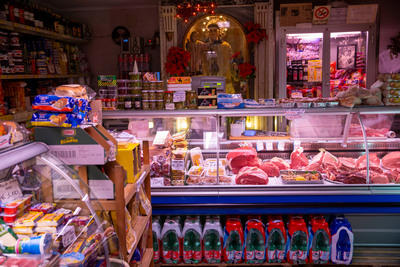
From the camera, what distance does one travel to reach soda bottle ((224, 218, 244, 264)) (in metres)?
3.17

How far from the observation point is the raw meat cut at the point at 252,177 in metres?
3.27

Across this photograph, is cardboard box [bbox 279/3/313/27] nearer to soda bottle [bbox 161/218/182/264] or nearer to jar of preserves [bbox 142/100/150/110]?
jar of preserves [bbox 142/100/150/110]

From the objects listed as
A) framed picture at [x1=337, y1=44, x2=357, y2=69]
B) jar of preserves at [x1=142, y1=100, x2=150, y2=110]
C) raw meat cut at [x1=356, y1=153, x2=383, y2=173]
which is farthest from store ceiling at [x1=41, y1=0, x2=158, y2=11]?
raw meat cut at [x1=356, y1=153, x2=383, y2=173]

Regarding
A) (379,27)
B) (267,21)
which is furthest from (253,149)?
(379,27)

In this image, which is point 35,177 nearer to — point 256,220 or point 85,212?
point 85,212

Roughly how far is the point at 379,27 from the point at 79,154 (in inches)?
248

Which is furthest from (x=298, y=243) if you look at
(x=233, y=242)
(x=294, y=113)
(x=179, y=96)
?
(x=179, y=96)

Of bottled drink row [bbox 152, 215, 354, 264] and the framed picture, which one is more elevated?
the framed picture

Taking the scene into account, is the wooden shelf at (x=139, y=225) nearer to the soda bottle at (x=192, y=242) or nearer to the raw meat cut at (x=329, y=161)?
the soda bottle at (x=192, y=242)

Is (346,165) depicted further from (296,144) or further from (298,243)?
(298,243)

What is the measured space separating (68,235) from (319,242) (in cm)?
242

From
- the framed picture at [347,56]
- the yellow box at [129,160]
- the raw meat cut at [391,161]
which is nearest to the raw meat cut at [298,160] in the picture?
the raw meat cut at [391,161]

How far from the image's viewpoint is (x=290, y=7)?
20.9 ft

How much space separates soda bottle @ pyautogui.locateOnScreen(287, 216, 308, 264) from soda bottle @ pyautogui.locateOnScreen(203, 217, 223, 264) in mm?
630
